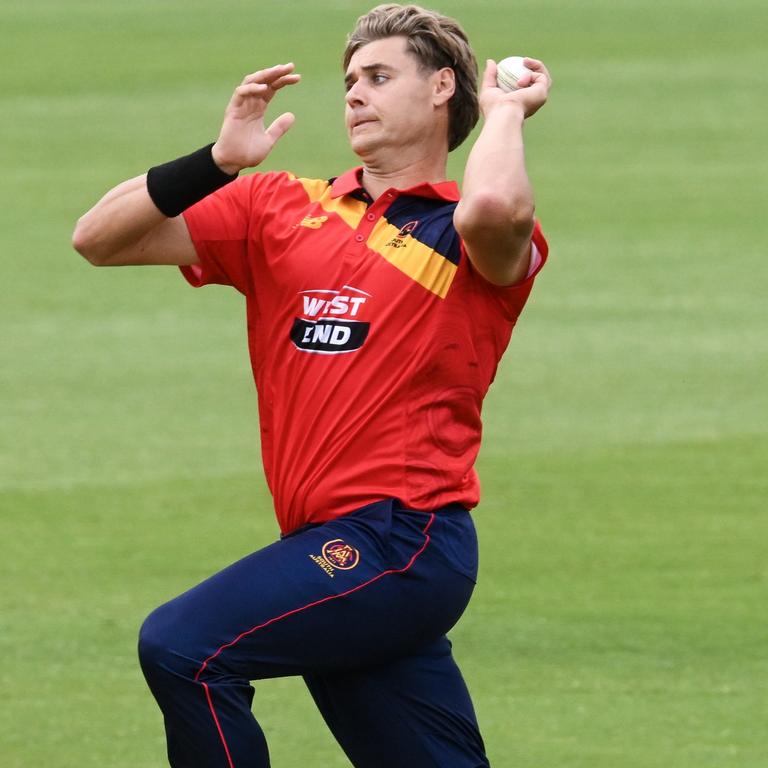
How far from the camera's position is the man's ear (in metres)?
5.41

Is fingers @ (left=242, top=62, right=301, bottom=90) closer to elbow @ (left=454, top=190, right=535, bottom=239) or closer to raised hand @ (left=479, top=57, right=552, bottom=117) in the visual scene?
raised hand @ (left=479, top=57, right=552, bottom=117)

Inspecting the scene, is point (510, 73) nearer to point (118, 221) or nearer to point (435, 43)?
point (435, 43)

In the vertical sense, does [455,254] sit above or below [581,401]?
above

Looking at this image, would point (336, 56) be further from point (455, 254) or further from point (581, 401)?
point (455, 254)

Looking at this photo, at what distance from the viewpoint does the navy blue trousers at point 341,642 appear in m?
4.77

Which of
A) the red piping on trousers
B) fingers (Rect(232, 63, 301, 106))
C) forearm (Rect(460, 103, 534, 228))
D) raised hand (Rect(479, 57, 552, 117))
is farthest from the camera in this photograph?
fingers (Rect(232, 63, 301, 106))

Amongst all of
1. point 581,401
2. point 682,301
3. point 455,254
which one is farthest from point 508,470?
point 455,254

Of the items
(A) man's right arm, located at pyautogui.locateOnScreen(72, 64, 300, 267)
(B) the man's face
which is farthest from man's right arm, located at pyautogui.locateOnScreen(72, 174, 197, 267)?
(B) the man's face

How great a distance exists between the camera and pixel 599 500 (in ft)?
35.2

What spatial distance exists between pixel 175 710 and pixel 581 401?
846 cm

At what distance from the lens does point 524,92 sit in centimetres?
518

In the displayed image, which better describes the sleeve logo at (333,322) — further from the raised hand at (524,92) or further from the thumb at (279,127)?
the raised hand at (524,92)

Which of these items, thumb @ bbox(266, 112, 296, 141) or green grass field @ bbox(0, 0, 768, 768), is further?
green grass field @ bbox(0, 0, 768, 768)

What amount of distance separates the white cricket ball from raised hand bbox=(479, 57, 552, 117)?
13mm
